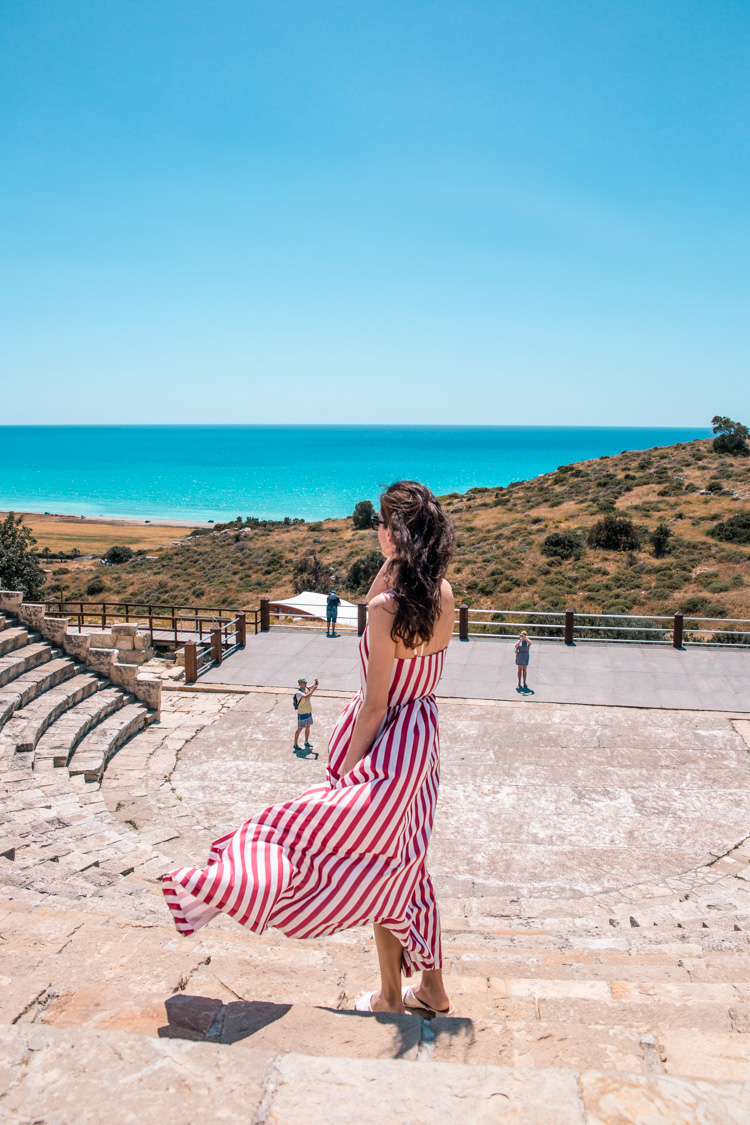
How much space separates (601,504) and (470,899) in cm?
3553

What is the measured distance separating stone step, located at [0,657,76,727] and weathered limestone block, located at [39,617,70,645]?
44cm

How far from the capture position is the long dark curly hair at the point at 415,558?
10.2 feet

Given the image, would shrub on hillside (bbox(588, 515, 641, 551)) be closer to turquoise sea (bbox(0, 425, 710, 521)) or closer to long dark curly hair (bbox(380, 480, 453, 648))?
long dark curly hair (bbox(380, 480, 453, 648))

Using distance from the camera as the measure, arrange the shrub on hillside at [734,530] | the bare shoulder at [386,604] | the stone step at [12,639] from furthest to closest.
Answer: the shrub on hillside at [734,530] < the stone step at [12,639] < the bare shoulder at [386,604]

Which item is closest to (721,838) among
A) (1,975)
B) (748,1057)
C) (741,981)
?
(741,981)

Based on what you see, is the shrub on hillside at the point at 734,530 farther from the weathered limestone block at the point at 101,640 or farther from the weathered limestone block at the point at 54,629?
the weathered limestone block at the point at 54,629

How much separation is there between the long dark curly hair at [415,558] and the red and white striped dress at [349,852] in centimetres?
18

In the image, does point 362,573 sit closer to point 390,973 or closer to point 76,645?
point 76,645

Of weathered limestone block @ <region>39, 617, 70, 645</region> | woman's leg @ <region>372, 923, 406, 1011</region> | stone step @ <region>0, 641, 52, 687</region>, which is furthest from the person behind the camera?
weathered limestone block @ <region>39, 617, 70, 645</region>

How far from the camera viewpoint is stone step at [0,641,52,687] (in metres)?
11.2

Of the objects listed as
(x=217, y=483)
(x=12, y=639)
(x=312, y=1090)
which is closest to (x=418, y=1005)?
(x=312, y=1090)

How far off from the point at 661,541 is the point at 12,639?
26.6 m

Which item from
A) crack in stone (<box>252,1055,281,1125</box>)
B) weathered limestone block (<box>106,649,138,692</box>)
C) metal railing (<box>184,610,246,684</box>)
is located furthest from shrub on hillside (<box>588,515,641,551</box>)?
crack in stone (<box>252,1055,281,1125</box>)

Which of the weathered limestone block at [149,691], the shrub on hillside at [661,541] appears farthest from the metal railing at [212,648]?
the shrub on hillside at [661,541]
